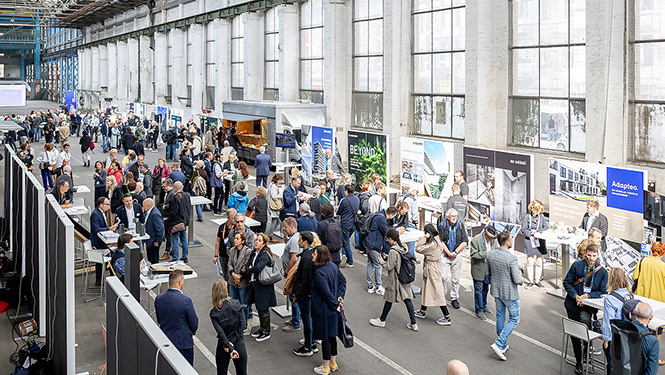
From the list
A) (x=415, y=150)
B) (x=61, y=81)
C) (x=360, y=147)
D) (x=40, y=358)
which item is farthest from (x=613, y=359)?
(x=61, y=81)

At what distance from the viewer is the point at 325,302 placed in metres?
7.90

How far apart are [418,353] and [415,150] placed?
7.29 meters

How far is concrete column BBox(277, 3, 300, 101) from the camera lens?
1122 inches

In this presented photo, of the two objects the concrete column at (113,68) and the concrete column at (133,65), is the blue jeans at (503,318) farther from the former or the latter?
the concrete column at (113,68)

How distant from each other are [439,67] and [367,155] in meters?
5.47

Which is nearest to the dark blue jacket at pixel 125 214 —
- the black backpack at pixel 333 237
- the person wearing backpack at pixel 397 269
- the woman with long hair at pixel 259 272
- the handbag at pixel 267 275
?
the black backpack at pixel 333 237

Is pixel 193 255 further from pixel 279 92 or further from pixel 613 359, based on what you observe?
pixel 279 92

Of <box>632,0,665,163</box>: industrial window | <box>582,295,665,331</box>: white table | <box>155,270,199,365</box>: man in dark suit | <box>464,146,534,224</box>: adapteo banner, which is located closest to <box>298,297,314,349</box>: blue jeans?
<box>155,270,199,365</box>: man in dark suit

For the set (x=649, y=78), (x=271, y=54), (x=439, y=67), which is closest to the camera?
(x=649, y=78)

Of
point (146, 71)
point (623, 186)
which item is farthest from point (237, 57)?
point (623, 186)

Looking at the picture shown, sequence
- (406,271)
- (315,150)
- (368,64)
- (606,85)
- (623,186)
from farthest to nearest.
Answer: (368,64) → (315,150) → (606,85) → (623,186) → (406,271)

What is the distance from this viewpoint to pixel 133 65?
4909 cm

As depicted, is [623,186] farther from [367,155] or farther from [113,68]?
[113,68]

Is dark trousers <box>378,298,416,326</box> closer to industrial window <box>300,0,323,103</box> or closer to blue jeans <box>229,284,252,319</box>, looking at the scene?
blue jeans <box>229,284,252,319</box>
